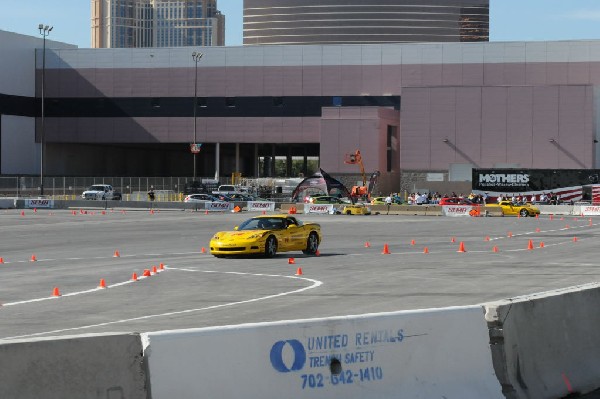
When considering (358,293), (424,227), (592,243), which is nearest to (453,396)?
(358,293)

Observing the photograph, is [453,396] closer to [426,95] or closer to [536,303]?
[536,303]

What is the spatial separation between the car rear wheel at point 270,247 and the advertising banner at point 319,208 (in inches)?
1554

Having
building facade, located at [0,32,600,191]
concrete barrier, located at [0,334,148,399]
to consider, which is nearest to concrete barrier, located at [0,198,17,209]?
building facade, located at [0,32,600,191]

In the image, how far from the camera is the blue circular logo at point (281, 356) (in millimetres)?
7879

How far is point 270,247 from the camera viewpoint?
30172mm

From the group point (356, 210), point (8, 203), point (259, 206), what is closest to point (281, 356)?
point (356, 210)

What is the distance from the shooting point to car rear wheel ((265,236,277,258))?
98.6ft

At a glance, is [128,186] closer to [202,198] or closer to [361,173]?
[202,198]

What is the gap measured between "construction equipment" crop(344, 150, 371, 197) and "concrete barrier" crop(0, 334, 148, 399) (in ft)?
273

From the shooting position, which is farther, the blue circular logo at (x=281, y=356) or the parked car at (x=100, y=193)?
the parked car at (x=100, y=193)

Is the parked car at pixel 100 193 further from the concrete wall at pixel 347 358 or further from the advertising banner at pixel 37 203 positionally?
the concrete wall at pixel 347 358

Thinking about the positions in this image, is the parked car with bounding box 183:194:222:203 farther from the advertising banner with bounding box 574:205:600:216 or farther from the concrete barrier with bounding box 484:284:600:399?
the concrete barrier with bounding box 484:284:600:399

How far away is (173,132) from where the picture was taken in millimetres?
109688

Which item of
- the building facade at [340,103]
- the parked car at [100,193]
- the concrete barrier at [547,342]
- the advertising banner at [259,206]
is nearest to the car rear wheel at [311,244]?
the concrete barrier at [547,342]
